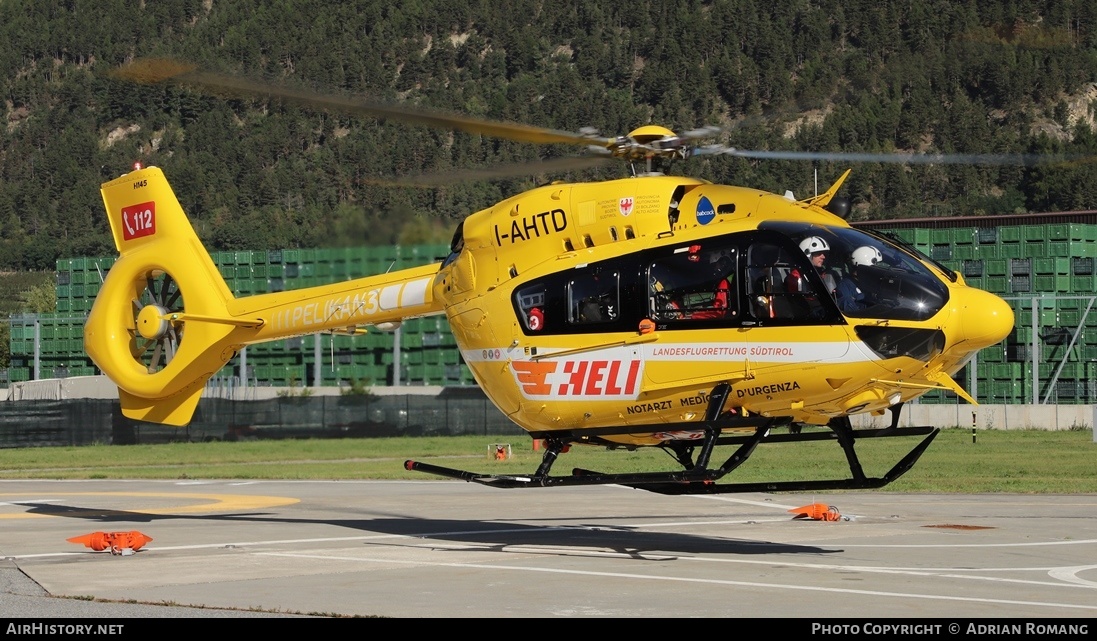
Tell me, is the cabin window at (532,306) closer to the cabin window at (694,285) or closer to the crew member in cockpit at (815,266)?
the cabin window at (694,285)

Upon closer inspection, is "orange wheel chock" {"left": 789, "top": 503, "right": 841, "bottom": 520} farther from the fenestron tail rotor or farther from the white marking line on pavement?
the fenestron tail rotor

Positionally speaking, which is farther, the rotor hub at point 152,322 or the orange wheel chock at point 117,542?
the rotor hub at point 152,322

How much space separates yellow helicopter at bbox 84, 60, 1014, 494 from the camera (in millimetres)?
15258

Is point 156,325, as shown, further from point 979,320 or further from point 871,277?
point 979,320

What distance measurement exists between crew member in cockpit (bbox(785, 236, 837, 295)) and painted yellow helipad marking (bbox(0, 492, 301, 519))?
498 inches

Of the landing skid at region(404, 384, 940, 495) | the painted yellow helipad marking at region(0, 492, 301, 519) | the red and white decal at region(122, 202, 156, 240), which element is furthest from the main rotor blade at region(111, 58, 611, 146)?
the painted yellow helipad marking at region(0, 492, 301, 519)

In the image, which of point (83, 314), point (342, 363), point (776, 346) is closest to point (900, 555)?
point (776, 346)

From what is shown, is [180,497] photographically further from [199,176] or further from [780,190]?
[199,176]

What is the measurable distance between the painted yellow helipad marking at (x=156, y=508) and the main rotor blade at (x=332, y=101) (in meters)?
10.0

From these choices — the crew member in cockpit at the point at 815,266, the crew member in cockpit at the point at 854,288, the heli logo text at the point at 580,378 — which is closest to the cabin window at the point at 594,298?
the heli logo text at the point at 580,378

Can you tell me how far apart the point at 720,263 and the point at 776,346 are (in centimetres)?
112

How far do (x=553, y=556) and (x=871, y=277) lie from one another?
199 inches

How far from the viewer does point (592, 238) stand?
55.7ft

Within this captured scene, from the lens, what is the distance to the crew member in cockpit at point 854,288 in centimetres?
1520
